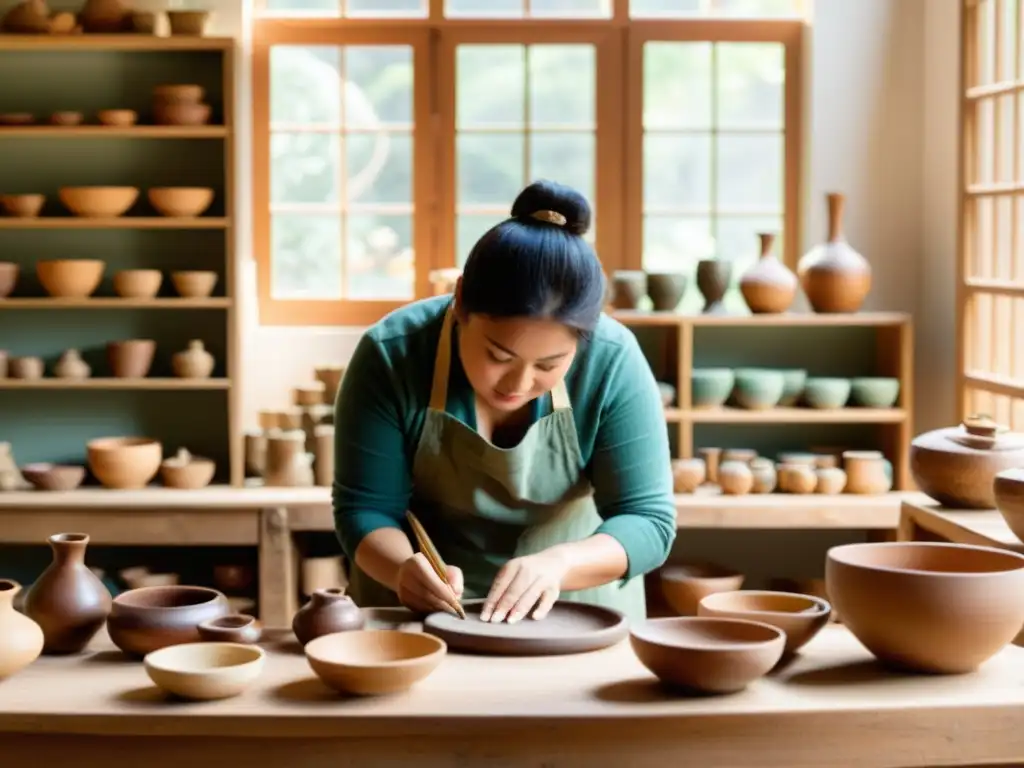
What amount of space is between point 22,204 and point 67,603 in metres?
3.07

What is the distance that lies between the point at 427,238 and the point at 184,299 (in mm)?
956

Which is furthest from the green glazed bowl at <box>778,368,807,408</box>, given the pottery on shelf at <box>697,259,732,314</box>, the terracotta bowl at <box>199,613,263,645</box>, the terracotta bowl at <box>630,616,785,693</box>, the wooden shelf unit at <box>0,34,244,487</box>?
the terracotta bowl at <box>199,613,263,645</box>

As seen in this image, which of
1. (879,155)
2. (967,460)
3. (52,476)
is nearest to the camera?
(967,460)

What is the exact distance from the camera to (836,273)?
481cm

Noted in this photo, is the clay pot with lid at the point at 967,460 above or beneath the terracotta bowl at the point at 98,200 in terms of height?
beneath

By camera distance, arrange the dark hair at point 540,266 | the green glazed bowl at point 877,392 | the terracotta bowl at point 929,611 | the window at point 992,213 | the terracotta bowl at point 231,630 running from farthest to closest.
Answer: the green glazed bowl at point 877,392 < the window at point 992,213 < the dark hair at point 540,266 < the terracotta bowl at point 231,630 < the terracotta bowl at point 929,611

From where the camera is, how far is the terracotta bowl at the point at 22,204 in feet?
15.9

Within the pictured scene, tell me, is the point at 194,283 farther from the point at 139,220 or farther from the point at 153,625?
the point at 153,625

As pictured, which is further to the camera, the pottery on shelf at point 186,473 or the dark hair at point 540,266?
the pottery on shelf at point 186,473

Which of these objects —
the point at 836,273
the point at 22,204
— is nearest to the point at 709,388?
the point at 836,273

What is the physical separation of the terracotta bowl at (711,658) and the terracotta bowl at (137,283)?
130 inches

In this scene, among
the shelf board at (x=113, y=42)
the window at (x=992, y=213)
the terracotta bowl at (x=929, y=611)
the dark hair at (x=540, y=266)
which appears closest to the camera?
the terracotta bowl at (x=929, y=611)

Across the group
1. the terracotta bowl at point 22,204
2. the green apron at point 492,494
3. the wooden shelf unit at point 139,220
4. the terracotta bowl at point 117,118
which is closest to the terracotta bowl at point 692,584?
the wooden shelf unit at point 139,220

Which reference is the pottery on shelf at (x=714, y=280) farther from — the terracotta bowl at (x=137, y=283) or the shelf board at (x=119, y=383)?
the terracotta bowl at (x=137, y=283)
